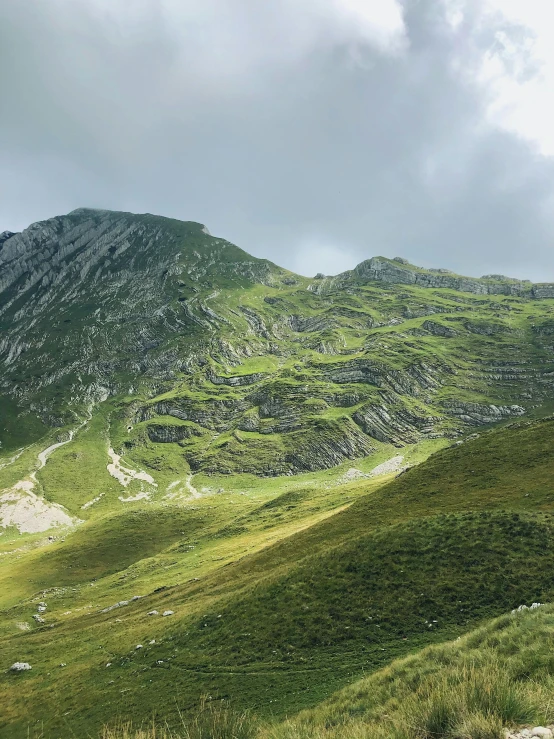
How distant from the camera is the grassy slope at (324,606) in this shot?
Answer: 2803 cm

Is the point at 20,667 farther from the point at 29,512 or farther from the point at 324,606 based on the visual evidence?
the point at 29,512

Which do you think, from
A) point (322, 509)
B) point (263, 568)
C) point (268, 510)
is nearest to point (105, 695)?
point (263, 568)

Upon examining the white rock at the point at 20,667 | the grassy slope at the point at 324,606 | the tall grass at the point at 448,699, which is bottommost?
the white rock at the point at 20,667

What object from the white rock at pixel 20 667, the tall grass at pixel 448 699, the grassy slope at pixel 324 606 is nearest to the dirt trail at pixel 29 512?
the grassy slope at pixel 324 606

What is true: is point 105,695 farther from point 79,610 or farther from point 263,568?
point 79,610

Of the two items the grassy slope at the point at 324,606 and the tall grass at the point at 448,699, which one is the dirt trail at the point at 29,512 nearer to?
the grassy slope at the point at 324,606

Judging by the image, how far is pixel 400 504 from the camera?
178 ft

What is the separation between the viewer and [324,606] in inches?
1312

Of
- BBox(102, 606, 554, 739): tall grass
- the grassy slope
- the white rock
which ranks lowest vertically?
the white rock

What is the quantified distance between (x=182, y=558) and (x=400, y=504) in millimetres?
54307

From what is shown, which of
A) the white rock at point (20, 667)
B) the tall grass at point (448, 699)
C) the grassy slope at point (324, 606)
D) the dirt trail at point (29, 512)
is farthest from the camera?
the dirt trail at point (29, 512)

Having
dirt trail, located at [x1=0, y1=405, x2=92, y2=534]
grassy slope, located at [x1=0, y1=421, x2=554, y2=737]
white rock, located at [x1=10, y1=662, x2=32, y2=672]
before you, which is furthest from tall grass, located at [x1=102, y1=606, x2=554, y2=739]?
dirt trail, located at [x1=0, y1=405, x2=92, y2=534]

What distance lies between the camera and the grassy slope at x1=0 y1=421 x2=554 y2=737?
1104 inches

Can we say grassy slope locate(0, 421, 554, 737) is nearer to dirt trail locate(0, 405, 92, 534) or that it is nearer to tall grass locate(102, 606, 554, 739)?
tall grass locate(102, 606, 554, 739)
